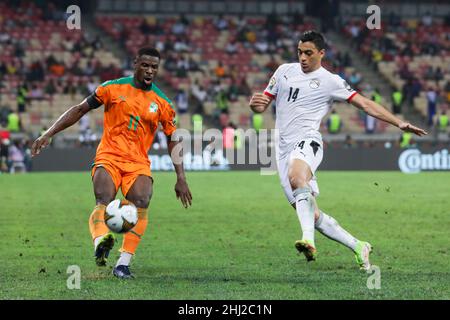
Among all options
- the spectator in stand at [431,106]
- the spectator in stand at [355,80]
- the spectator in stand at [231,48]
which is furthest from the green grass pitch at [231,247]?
the spectator in stand at [231,48]

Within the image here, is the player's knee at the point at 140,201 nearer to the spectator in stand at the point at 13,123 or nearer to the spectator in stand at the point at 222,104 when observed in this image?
the spectator in stand at the point at 13,123

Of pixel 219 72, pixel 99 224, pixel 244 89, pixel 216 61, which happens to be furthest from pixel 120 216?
pixel 216 61

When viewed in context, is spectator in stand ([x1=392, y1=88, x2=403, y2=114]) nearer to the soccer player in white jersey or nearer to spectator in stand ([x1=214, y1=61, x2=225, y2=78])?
spectator in stand ([x1=214, y1=61, x2=225, y2=78])

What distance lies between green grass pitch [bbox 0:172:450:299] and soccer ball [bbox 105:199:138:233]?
0.51 metres

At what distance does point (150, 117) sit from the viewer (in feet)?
32.3

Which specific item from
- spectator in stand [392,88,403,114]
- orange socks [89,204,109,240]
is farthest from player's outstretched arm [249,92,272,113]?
spectator in stand [392,88,403,114]

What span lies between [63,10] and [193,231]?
31445mm

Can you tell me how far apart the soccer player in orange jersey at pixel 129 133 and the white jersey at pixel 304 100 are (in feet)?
3.86

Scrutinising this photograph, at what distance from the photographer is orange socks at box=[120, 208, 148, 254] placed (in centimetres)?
962

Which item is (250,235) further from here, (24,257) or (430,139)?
(430,139)

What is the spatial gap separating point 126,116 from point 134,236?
3.91ft

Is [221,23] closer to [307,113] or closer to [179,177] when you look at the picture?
[307,113]

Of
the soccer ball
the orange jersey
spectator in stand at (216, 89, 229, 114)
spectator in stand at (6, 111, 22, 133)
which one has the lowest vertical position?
the soccer ball

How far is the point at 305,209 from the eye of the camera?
31.5ft
